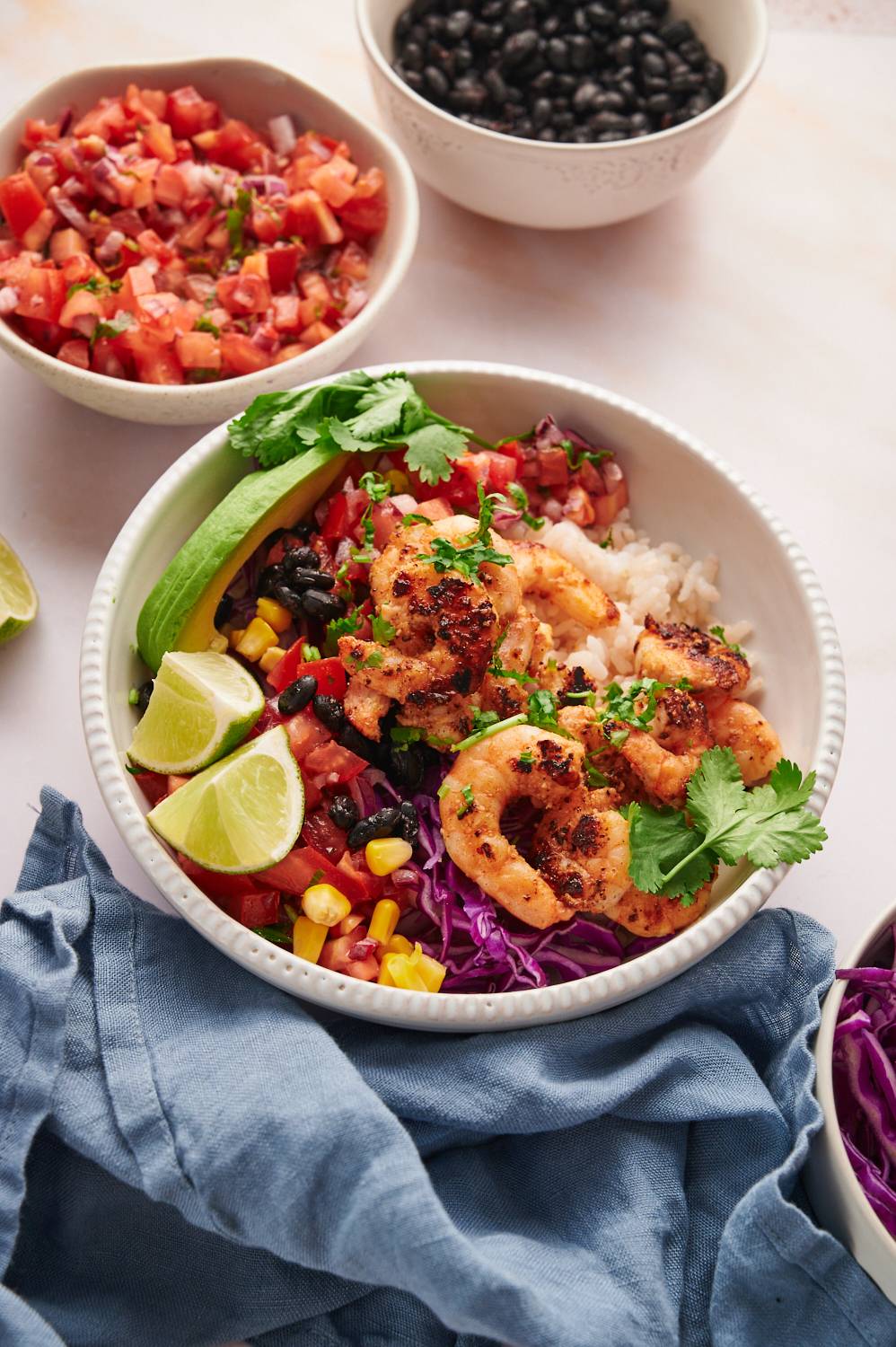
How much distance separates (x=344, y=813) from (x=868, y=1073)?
4.27 ft

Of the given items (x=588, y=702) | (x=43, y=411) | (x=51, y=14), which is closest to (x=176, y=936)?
(x=588, y=702)

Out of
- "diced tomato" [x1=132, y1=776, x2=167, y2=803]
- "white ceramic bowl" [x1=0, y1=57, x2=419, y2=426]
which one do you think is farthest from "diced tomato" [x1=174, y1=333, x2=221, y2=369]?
"diced tomato" [x1=132, y1=776, x2=167, y2=803]

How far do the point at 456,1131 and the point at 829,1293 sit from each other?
33.1 inches

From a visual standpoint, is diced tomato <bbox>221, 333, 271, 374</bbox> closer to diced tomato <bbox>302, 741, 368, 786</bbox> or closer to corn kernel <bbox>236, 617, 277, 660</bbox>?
corn kernel <bbox>236, 617, 277, 660</bbox>

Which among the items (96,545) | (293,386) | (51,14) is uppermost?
(51,14)

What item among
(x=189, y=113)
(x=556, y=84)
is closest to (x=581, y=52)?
(x=556, y=84)

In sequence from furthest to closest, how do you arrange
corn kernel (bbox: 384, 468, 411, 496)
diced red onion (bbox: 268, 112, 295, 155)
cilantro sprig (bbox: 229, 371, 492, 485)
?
diced red onion (bbox: 268, 112, 295, 155)
corn kernel (bbox: 384, 468, 411, 496)
cilantro sprig (bbox: 229, 371, 492, 485)

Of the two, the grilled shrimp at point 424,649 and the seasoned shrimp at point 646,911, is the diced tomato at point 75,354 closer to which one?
the grilled shrimp at point 424,649

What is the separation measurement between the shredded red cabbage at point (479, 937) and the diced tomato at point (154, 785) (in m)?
0.46

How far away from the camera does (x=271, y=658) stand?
10.1ft

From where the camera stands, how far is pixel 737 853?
2.77m

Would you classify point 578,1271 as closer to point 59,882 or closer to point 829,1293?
point 829,1293

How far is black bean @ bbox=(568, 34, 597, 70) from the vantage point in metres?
3.83

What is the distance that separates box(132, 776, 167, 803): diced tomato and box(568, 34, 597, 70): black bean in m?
2.51
